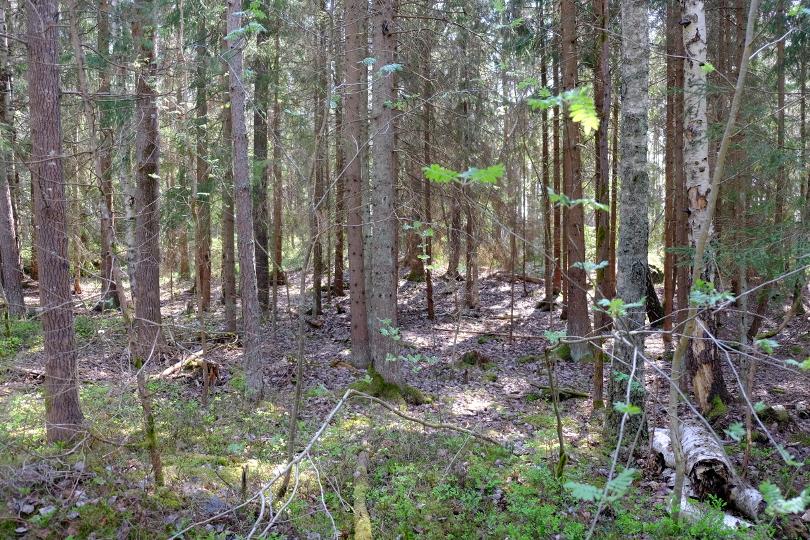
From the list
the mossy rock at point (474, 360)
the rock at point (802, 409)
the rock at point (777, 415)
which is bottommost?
the mossy rock at point (474, 360)

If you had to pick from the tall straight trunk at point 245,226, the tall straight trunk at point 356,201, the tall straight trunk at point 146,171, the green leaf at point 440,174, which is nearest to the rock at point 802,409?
the tall straight trunk at point 356,201

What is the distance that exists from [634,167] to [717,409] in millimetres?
3790

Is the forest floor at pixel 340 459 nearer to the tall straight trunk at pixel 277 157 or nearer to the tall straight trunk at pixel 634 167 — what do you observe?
the tall straight trunk at pixel 634 167

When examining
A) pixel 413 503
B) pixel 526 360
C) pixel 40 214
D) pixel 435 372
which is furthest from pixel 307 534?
pixel 526 360

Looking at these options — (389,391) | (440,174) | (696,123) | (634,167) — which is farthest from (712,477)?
(440,174)

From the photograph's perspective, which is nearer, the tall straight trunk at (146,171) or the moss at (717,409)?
the moss at (717,409)

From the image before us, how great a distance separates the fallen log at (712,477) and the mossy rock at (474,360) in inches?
233

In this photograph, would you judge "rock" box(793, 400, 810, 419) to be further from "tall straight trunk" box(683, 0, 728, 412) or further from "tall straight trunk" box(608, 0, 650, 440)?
"tall straight trunk" box(608, 0, 650, 440)

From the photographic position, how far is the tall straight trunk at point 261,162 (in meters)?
13.0

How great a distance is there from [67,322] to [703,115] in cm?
813

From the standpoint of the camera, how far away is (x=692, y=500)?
5.18 m

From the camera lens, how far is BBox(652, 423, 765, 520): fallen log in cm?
503

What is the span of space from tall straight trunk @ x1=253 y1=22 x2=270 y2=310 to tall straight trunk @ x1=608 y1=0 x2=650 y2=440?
798 cm

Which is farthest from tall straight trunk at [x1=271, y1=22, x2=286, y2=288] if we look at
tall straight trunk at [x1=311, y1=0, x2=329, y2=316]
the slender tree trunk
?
the slender tree trunk
